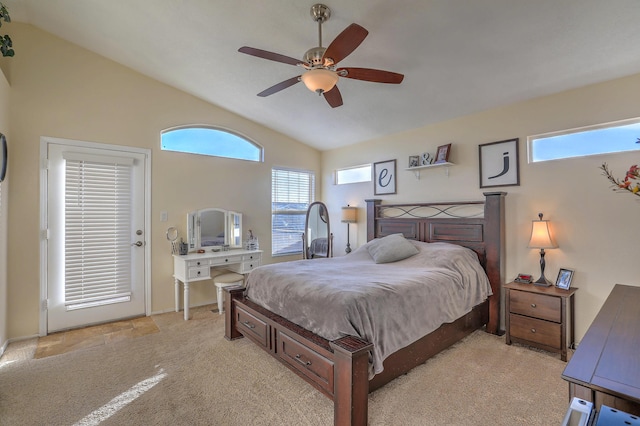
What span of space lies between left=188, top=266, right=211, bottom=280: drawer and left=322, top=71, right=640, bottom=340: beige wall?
3.30 metres

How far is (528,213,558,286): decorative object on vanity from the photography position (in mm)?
2955

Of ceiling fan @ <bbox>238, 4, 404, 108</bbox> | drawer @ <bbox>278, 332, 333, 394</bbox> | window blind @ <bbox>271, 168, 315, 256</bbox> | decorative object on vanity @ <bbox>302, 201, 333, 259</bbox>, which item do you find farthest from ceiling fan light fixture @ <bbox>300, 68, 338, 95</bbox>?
decorative object on vanity @ <bbox>302, 201, 333, 259</bbox>

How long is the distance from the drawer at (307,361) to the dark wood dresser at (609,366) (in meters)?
1.32

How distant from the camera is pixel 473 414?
78.6 inches

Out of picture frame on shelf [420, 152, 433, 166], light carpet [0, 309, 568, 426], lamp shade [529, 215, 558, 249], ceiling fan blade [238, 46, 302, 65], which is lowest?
light carpet [0, 309, 568, 426]

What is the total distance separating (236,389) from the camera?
7.55 ft

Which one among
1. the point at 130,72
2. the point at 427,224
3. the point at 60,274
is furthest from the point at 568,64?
the point at 60,274

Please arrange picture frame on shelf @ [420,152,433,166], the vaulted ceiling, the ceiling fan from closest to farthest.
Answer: the ceiling fan → the vaulted ceiling → picture frame on shelf @ [420,152,433,166]

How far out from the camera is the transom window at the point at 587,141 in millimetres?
2727

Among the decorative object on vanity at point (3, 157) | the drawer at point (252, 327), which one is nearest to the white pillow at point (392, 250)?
the drawer at point (252, 327)

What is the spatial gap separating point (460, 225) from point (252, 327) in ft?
8.89

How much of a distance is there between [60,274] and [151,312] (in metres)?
1.11

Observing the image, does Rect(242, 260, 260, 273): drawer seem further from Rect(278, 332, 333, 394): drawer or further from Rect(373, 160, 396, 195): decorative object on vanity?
Rect(373, 160, 396, 195): decorative object on vanity

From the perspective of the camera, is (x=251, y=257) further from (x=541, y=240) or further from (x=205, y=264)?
(x=541, y=240)
